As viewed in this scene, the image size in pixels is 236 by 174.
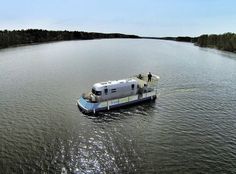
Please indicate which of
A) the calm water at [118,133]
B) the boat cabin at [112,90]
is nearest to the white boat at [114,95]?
the boat cabin at [112,90]

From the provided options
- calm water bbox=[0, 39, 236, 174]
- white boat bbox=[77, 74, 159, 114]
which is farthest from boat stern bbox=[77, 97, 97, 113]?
calm water bbox=[0, 39, 236, 174]

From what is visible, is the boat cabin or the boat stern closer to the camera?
the boat stern

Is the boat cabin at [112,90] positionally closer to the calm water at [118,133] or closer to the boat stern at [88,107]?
the boat stern at [88,107]

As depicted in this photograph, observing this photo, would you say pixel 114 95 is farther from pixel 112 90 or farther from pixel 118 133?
pixel 118 133

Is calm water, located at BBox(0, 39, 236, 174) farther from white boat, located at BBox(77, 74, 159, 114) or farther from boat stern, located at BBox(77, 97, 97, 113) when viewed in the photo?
white boat, located at BBox(77, 74, 159, 114)

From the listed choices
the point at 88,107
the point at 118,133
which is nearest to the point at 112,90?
the point at 88,107

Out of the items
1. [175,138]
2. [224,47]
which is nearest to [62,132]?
[175,138]

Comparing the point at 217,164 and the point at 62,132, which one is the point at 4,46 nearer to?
the point at 62,132

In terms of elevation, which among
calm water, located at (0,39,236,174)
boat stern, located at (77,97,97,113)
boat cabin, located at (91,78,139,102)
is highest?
boat cabin, located at (91,78,139,102)
